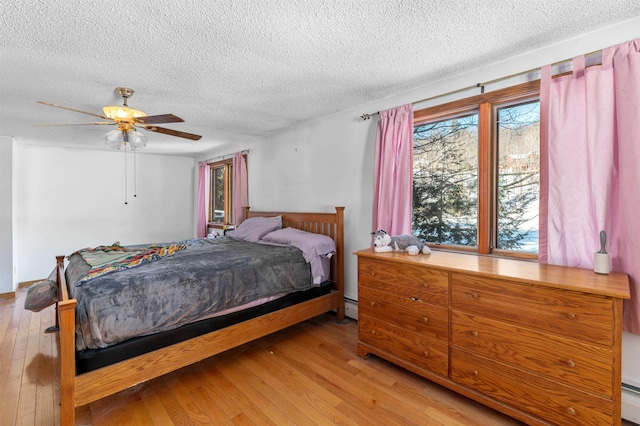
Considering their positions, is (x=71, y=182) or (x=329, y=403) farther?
(x=71, y=182)

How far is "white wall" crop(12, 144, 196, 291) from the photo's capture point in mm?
4711

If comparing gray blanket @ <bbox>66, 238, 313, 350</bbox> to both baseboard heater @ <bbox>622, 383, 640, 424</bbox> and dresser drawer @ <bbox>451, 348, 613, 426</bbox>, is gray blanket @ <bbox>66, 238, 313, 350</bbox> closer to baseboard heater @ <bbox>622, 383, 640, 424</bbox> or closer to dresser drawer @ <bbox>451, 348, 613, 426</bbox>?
dresser drawer @ <bbox>451, 348, 613, 426</bbox>

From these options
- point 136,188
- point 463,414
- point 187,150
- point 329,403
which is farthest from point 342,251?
point 136,188

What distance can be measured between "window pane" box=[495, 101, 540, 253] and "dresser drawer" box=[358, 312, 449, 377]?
975 mm

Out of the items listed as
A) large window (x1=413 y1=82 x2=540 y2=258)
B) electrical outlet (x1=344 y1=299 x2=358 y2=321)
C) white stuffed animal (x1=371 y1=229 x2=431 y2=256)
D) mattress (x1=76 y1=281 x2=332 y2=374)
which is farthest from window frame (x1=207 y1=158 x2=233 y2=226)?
large window (x1=413 y1=82 x2=540 y2=258)

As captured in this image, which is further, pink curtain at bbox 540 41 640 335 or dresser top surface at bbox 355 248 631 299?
pink curtain at bbox 540 41 640 335

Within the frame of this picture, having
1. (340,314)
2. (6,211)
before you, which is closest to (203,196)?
(6,211)

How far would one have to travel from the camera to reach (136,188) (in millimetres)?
5684

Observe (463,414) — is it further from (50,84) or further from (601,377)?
(50,84)

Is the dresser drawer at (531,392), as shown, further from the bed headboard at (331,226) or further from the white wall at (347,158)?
the bed headboard at (331,226)

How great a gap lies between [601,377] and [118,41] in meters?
3.21

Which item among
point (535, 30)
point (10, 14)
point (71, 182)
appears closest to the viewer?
point (10, 14)

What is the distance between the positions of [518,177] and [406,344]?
1.50 meters

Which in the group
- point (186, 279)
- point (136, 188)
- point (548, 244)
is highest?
point (136, 188)
